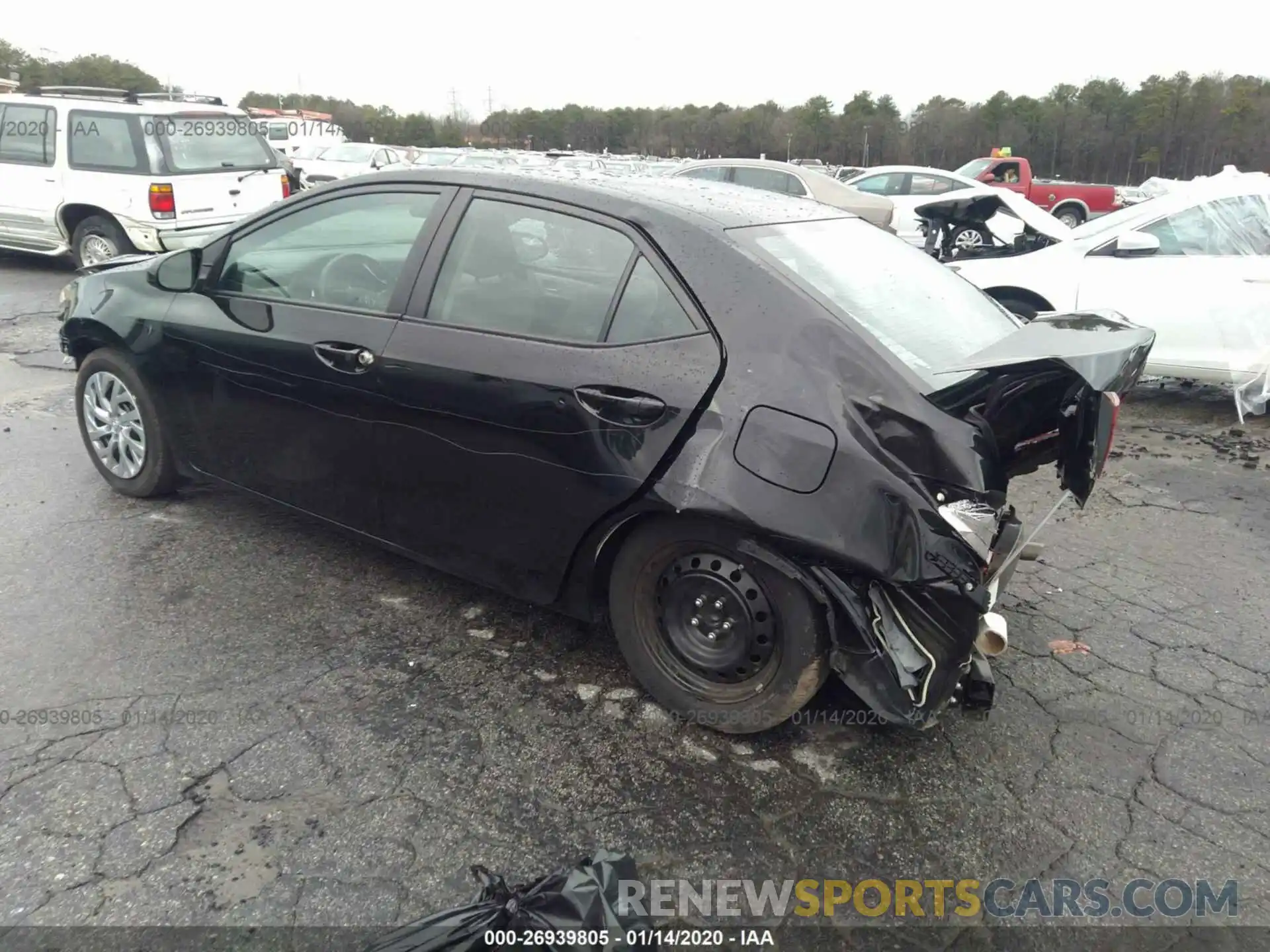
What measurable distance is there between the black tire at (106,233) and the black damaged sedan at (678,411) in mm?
7438

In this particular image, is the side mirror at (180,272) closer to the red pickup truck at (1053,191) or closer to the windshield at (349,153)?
the windshield at (349,153)

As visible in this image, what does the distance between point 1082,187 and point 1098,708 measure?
78.7 feet

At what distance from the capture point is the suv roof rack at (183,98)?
10.9 metres

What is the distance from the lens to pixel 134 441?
4445mm

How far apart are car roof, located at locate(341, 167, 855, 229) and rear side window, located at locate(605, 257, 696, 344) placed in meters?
0.23

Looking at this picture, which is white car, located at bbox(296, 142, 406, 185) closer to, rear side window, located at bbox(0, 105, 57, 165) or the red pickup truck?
rear side window, located at bbox(0, 105, 57, 165)

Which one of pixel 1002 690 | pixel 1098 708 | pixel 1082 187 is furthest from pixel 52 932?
pixel 1082 187

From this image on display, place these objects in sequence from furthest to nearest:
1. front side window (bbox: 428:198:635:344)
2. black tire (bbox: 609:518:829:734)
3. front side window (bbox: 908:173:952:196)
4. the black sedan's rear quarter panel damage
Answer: front side window (bbox: 908:173:952:196) → front side window (bbox: 428:198:635:344) → black tire (bbox: 609:518:829:734) → the black sedan's rear quarter panel damage

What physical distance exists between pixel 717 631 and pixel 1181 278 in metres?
5.65

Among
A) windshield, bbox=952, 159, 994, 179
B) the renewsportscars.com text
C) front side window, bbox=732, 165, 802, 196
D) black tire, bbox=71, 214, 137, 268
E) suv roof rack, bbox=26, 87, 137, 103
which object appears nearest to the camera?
the renewsportscars.com text

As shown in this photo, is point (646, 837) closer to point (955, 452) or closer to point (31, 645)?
point (955, 452)

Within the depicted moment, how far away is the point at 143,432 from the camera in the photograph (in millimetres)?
4367

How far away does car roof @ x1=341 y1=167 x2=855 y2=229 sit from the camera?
10.2 ft

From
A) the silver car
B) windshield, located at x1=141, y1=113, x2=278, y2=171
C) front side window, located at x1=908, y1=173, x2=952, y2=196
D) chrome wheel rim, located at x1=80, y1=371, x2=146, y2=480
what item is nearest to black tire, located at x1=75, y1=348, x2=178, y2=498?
chrome wheel rim, located at x1=80, y1=371, x2=146, y2=480
